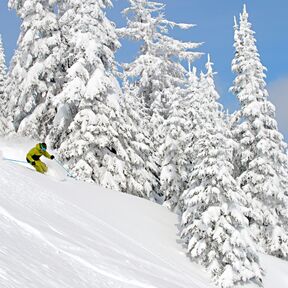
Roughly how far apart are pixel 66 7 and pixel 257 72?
464 inches

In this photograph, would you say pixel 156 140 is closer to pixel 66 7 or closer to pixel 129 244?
pixel 66 7

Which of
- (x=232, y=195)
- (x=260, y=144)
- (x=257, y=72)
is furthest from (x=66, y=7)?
(x=232, y=195)

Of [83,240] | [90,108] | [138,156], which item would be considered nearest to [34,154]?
[90,108]

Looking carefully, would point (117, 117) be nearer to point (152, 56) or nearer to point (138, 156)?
point (138, 156)

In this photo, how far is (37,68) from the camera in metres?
25.0

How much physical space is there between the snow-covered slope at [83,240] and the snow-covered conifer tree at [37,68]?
5747 millimetres

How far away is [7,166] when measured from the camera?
48.0 ft

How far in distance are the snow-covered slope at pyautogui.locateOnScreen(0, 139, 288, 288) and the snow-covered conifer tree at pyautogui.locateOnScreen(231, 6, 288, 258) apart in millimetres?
4058

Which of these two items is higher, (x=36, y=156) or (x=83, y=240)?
(x=36, y=156)

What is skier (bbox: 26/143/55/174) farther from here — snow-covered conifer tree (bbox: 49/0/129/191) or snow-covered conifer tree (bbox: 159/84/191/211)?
snow-covered conifer tree (bbox: 159/84/191/211)

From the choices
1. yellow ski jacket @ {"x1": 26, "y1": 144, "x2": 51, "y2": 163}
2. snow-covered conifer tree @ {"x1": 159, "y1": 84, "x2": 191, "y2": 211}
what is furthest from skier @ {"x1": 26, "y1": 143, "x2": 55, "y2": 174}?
snow-covered conifer tree @ {"x1": 159, "y1": 84, "x2": 191, "y2": 211}

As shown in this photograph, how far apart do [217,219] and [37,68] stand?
1398cm

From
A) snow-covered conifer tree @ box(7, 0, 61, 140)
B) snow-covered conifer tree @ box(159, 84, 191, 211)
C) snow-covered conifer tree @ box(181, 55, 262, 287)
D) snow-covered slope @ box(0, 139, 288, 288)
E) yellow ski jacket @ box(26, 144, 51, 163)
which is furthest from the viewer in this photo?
snow-covered conifer tree @ box(7, 0, 61, 140)

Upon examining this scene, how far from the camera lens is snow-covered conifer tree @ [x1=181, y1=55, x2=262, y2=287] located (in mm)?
15688
